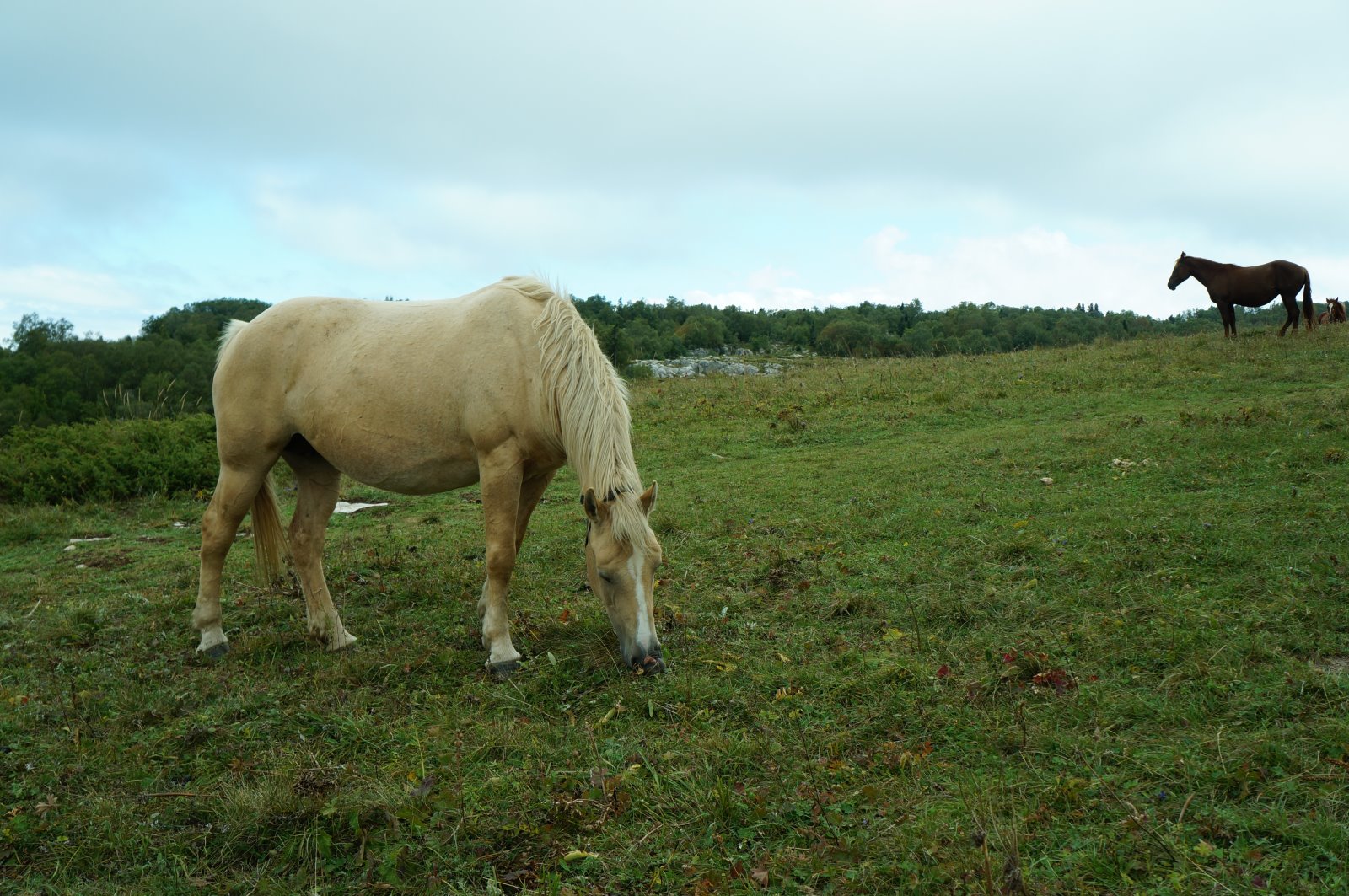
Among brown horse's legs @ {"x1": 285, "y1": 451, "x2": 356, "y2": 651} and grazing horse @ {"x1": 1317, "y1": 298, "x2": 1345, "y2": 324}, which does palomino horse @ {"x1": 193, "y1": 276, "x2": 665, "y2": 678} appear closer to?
brown horse's legs @ {"x1": 285, "y1": 451, "x2": 356, "y2": 651}

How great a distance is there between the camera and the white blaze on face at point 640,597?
4.52 m

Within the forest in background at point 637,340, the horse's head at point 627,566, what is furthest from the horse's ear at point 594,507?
the forest in background at point 637,340

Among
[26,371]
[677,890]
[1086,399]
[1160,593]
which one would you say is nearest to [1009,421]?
[1086,399]

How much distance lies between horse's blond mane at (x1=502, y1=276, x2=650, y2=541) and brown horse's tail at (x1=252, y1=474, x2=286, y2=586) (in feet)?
8.27

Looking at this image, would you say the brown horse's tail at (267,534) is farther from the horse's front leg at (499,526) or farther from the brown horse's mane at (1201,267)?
the brown horse's mane at (1201,267)

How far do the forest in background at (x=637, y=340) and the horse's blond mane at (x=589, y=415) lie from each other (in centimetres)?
436

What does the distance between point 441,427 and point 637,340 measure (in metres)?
38.6

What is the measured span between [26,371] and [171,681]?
34.0 meters

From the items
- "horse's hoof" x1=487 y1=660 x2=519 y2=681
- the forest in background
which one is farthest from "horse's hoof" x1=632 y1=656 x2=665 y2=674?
the forest in background

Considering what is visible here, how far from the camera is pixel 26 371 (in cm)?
3056

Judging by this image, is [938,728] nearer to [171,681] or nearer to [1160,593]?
[1160,593]

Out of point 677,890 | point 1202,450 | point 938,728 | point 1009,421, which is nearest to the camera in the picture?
point 677,890

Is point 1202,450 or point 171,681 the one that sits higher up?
point 1202,450

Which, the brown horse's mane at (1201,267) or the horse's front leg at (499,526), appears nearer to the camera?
the horse's front leg at (499,526)
